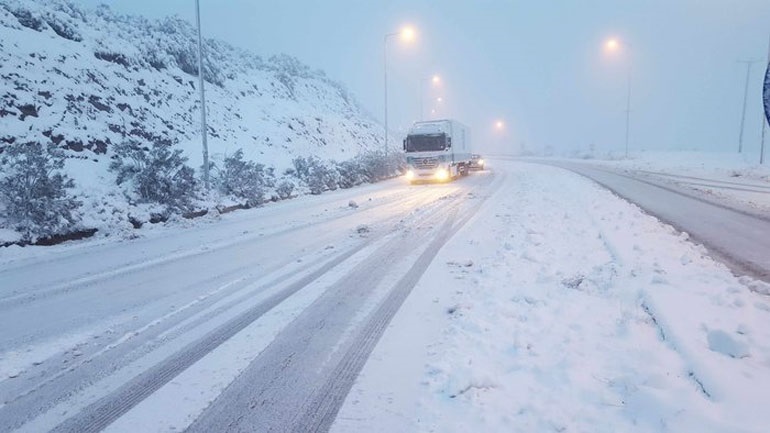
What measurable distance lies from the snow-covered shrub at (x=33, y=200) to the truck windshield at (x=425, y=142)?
19599 millimetres

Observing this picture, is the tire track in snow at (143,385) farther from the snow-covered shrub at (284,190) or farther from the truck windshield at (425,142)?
the truck windshield at (425,142)

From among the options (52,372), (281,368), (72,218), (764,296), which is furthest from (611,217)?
(72,218)

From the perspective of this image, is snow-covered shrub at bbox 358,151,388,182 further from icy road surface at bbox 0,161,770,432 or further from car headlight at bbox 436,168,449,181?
icy road surface at bbox 0,161,770,432

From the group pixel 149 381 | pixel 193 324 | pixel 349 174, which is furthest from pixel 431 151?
pixel 149 381

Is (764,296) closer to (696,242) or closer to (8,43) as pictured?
(696,242)

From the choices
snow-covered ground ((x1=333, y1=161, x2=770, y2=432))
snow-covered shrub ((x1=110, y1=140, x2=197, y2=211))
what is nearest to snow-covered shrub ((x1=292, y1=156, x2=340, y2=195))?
snow-covered shrub ((x1=110, y1=140, x2=197, y2=211))

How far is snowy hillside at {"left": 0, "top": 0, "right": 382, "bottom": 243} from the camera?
18109 millimetres

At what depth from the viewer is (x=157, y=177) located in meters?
14.8

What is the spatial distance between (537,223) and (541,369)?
305 inches

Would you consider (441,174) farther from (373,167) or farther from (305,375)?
(305,375)

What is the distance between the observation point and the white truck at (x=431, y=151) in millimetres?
27531

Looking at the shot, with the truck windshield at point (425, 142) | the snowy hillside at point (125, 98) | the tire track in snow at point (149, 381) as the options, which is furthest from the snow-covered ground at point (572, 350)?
the truck windshield at point (425, 142)

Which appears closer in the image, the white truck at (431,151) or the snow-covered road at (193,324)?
the snow-covered road at (193,324)

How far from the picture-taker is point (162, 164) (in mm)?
15297
